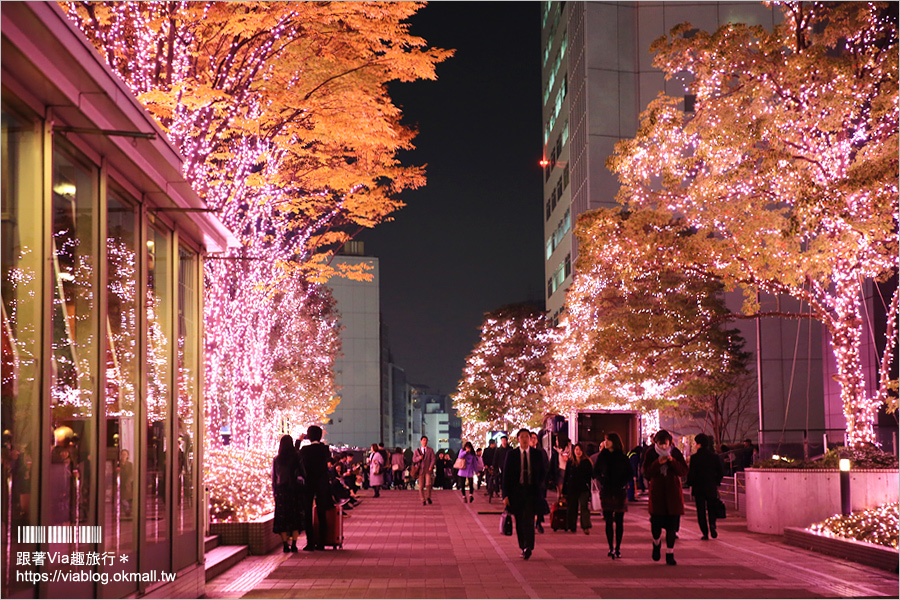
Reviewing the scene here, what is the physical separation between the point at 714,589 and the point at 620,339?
8.65 m

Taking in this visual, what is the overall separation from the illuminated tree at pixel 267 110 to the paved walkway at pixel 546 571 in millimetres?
2646

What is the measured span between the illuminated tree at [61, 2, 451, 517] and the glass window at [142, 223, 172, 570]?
1.26 meters

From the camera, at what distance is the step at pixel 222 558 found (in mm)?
11414

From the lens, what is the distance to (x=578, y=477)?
53.9 feet

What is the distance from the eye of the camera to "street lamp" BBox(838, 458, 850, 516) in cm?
1475

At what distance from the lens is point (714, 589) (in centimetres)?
1028

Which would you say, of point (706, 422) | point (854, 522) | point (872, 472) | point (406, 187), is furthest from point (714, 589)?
point (706, 422)

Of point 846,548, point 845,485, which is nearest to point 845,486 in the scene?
point 845,485

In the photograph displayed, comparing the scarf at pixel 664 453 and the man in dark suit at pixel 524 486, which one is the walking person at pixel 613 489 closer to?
the scarf at pixel 664 453

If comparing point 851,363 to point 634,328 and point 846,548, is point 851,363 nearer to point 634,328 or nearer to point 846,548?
point 634,328

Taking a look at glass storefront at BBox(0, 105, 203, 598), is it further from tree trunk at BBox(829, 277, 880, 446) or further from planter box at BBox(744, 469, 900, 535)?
tree trunk at BBox(829, 277, 880, 446)

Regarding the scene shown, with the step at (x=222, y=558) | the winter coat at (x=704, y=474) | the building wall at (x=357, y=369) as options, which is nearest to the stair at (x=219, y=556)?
the step at (x=222, y=558)

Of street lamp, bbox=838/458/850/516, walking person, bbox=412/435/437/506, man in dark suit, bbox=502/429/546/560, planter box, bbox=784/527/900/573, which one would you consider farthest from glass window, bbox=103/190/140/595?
walking person, bbox=412/435/437/506

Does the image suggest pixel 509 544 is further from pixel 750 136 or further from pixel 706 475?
pixel 750 136
